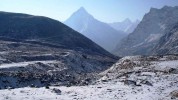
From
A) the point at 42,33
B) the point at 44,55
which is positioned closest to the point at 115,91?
the point at 44,55

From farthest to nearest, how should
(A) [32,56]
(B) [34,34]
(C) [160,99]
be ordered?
(B) [34,34]
(A) [32,56]
(C) [160,99]

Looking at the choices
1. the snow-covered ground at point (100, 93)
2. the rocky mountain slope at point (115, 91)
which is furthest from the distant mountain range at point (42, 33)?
the snow-covered ground at point (100, 93)

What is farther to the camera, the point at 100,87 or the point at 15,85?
the point at 15,85

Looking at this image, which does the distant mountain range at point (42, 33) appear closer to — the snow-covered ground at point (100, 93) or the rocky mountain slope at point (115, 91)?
the rocky mountain slope at point (115, 91)

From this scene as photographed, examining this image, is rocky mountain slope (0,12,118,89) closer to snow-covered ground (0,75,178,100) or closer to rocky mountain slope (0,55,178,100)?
rocky mountain slope (0,55,178,100)

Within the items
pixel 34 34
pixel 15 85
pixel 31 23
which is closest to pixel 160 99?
pixel 15 85

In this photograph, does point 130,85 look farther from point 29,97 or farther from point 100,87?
point 29,97

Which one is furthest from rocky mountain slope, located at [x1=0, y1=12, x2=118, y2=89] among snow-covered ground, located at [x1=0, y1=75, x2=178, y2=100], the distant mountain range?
snow-covered ground, located at [x1=0, y1=75, x2=178, y2=100]

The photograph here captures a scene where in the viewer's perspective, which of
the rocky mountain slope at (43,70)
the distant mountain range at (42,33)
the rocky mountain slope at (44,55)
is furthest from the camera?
the distant mountain range at (42,33)
